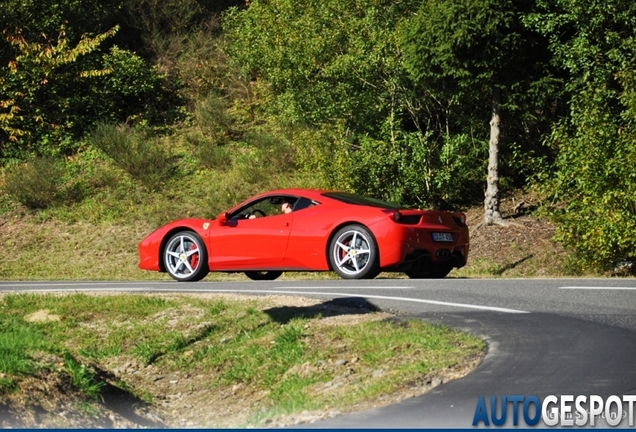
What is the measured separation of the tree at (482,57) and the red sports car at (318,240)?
10206 mm

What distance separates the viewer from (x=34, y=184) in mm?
34438

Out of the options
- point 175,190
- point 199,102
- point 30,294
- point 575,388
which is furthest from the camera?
point 199,102

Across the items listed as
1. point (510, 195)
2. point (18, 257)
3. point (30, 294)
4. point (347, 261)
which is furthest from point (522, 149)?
point (30, 294)

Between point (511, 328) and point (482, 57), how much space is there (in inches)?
A: 684

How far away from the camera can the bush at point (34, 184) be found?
34406 millimetres

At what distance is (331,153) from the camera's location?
2975cm

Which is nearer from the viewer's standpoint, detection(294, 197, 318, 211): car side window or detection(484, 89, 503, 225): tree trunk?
detection(294, 197, 318, 211): car side window

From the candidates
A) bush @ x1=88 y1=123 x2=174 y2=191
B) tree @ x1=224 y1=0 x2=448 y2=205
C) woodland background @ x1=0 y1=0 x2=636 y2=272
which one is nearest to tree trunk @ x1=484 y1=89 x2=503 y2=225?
woodland background @ x1=0 y1=0 x2=636 y2=272

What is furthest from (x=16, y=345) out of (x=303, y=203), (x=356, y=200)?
(x=356, y=200)

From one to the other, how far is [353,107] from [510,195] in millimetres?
4848

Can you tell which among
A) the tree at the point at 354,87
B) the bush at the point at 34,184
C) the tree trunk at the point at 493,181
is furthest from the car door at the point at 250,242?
the bush at the point at 34,184

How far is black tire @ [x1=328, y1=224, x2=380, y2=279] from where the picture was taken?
15.6 metres

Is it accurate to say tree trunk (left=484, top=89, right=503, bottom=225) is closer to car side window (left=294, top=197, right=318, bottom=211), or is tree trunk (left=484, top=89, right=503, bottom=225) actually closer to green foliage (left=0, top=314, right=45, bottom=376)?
car side window (left=294, top=197, right=318, bottom=211)

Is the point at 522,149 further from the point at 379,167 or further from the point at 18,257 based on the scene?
the point at 18,257
